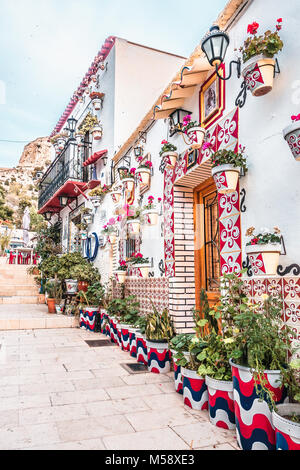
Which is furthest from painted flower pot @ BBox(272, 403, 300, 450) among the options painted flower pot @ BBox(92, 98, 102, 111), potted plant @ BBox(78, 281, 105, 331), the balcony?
painted flower pot @ BBox(92, 98, 102, 111)

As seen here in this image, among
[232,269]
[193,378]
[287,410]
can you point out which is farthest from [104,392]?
[287,410]

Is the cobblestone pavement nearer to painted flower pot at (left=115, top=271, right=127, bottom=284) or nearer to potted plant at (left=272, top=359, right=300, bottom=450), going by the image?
potted plant at (left=272, top=359, right=300, bottom=450)

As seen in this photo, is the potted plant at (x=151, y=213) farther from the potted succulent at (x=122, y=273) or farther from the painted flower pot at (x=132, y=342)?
the painted flower pot at (x=132, y=342)

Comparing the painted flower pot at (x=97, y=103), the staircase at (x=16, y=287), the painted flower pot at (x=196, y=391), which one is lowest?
the painted flower pot at (x=196, y=391)

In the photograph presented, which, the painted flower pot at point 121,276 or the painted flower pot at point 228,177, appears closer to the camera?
the painted flower pot at point 228,177

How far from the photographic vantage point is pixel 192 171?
191 inches

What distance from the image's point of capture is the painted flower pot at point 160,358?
16.1 feet

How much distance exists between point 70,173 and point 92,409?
10.6m

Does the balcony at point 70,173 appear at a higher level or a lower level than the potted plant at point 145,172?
higher

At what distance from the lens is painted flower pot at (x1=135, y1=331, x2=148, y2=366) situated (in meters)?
5.41

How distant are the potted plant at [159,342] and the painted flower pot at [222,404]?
1789 millimetres

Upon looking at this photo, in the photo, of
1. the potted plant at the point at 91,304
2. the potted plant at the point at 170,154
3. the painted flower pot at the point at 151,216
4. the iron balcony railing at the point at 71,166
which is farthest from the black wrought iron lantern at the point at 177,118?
the iron balcony railing at the point at 71,166

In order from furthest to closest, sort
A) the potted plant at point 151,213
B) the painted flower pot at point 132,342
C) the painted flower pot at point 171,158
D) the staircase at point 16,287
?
the staircase at point 16,287, the potted plant at point 151,213, the painted flower pot at point 132,342, the painted flower pot at point 171,158
